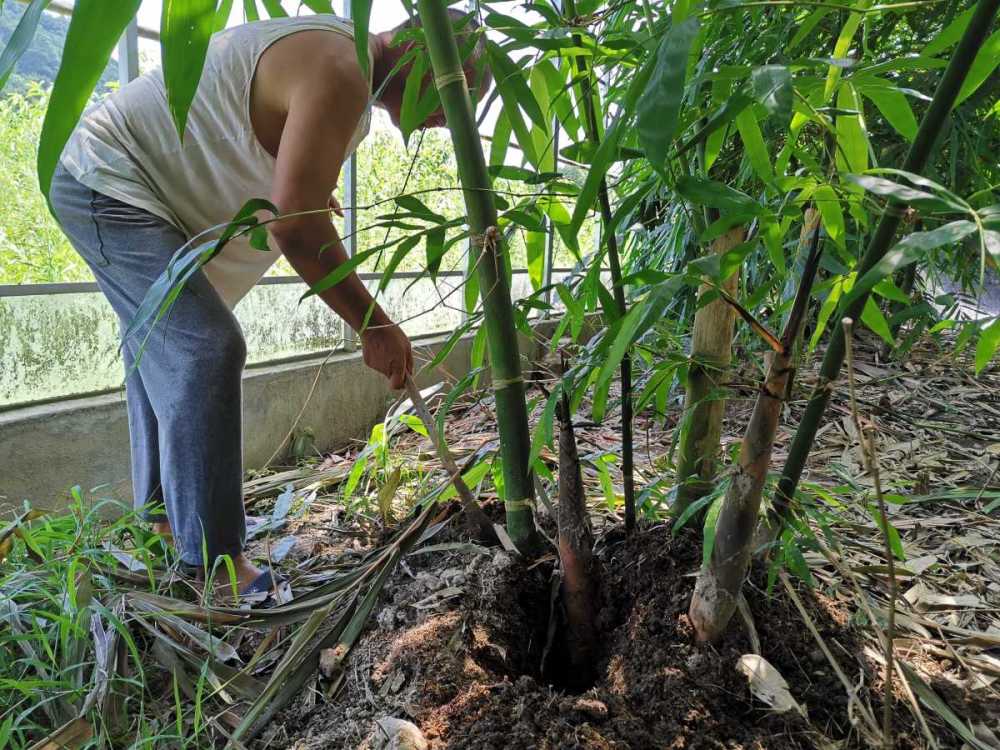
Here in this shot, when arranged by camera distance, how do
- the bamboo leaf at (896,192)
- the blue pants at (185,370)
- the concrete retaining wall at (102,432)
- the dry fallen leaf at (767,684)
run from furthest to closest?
the concrete retaining wall at (102,432) → the blue pants at (185,370) → the dry fallen leaf at (767,684) → the bamboo leaf at (896,192)

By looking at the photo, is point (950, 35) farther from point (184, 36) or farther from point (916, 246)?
point (184, 36)

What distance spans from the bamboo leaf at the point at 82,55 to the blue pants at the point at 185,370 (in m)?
0.84

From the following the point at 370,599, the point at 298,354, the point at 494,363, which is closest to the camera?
the point at 494,363

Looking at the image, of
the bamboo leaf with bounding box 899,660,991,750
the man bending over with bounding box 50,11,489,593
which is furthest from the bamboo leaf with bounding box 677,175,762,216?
the man bending over with bounding box 50,11,489,593

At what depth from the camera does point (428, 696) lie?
28.6 inches

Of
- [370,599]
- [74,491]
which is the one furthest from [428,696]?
[74,491]

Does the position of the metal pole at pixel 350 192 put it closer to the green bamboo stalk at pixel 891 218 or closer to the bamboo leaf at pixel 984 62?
the green bamboo stalk at pixel 891 218

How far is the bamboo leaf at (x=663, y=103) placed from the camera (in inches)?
14.1

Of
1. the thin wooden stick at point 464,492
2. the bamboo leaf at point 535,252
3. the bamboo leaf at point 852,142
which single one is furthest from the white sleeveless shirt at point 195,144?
the bamboo leaf at point 852,142

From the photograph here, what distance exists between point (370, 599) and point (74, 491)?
69 centimetres

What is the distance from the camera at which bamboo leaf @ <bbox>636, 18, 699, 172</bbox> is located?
36 cm

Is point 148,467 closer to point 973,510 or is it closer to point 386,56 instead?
point 386,56

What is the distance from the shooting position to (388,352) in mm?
1237

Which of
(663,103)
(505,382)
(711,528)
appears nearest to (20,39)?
(663,103)
